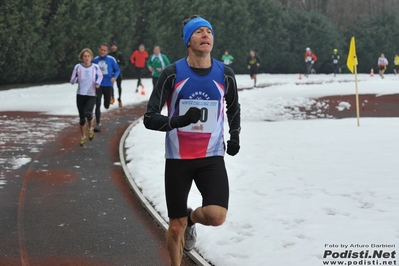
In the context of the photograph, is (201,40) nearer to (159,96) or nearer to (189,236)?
(159,96)

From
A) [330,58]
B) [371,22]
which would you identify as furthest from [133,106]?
[371,22]

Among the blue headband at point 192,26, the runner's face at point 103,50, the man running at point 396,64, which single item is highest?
the blue headband at point 192,26

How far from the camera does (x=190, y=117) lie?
5254 mm

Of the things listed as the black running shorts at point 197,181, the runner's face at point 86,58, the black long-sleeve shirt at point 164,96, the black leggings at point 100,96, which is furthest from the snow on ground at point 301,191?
the runner's face at point 86,58

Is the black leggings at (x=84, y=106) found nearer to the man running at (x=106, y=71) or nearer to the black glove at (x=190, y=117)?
the man running at (x=106, y=71)

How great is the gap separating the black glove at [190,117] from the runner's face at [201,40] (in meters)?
0.51

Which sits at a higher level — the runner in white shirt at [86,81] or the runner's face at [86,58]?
the runner's face at [86,58]

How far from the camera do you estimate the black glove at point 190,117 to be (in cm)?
525

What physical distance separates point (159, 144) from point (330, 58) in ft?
149

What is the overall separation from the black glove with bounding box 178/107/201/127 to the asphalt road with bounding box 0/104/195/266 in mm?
1966

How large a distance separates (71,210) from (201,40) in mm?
4277

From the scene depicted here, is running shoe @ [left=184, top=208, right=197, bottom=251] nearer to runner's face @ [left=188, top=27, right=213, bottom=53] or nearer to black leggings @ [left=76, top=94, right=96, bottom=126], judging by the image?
runner's face @ [left=188, top=27, right=213, bottom=53]

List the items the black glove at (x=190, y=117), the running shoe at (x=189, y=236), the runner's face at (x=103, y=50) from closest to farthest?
the black glove at (x=190, y=117), the running shoe at (x=189, y=236), the runner's face at (x=103, y=50)

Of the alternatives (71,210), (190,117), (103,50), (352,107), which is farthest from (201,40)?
(352,107)
